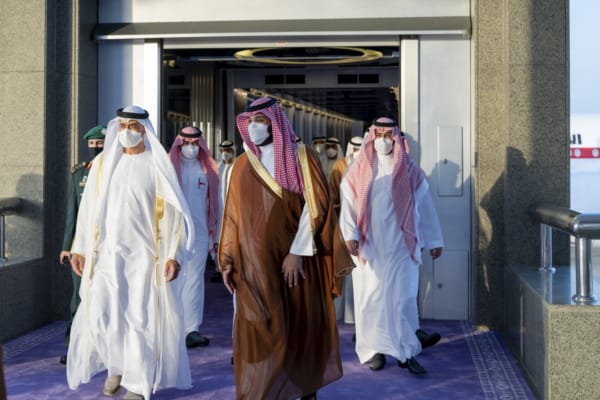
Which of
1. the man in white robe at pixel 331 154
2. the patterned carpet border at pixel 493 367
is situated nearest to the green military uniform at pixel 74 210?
the patterned carpet border at pixel 493 367

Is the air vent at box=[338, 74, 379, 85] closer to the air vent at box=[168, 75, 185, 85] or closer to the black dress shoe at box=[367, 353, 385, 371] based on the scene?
the air vent at box=[168, 75, 185, 85]

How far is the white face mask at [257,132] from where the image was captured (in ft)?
14.0

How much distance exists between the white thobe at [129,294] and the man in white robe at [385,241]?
58.0 inches

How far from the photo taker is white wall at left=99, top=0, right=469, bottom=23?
23.7 ft

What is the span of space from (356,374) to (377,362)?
217 millimetres

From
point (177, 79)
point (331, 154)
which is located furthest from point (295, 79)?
Result: point (331, 154)

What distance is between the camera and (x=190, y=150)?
6.64 meters

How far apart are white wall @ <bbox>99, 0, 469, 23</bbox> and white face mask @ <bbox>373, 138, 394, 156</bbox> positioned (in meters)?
2.04

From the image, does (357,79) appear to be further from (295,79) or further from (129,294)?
(129,294)

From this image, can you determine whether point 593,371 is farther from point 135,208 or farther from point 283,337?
point 135,208

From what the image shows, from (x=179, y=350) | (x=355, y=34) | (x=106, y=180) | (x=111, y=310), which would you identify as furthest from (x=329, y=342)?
(x=355, y=34)

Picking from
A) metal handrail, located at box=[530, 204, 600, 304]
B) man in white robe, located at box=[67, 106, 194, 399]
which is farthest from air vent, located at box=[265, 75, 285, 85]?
metal handrail, located at box=[530, 204, 600, 304]

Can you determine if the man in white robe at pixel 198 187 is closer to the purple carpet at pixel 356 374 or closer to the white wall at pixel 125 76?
the purple carpet at pixel 356 374

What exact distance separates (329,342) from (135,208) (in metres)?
1.42
